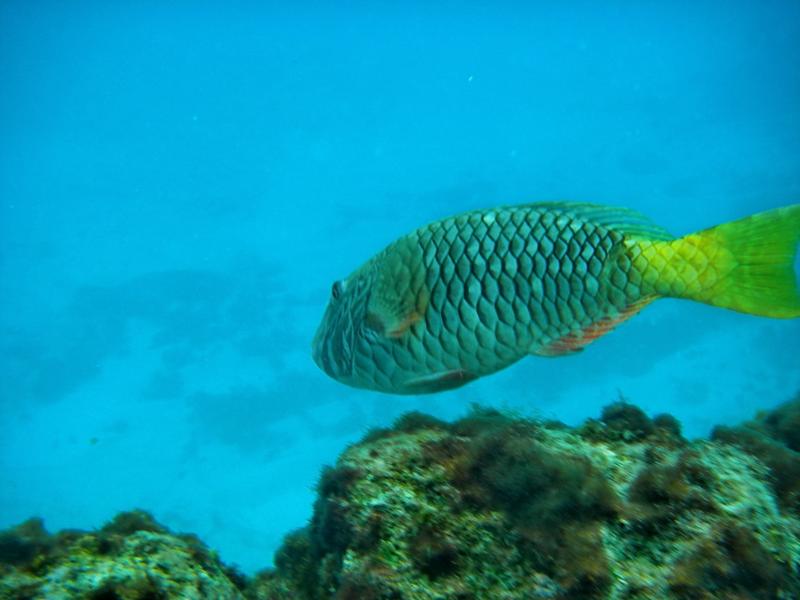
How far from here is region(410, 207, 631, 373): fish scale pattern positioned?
9.84ft

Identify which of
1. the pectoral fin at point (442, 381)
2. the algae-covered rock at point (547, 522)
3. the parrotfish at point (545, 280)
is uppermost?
the parrotfish at point (545, 280)

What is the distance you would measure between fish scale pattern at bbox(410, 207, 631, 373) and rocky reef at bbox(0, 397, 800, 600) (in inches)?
19.9

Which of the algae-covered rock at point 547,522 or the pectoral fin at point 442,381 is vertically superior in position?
the pectoral fin at point 442,381

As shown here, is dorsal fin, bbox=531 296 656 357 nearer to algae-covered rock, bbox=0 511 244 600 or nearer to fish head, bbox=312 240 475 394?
fish head, bbox=312 240 475 394

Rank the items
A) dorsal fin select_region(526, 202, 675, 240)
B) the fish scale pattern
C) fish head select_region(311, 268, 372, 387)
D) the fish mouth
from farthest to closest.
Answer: the fish mouth < fish head select_region(311, 268, 372, 387) < dorsal fin select_region(526, 202, 675, 240) < the fish scale pattern

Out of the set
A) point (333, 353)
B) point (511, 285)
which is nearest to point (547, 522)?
point (511, 285)

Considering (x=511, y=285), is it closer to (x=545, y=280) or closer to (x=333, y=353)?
(x=545, y=280)

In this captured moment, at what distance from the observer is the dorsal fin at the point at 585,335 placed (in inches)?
122

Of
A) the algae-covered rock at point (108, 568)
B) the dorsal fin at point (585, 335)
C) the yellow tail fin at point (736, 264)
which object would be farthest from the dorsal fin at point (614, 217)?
the algae-covered rock at point (108, 568)

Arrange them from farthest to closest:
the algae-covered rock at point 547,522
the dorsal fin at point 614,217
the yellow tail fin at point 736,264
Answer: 1. the dorsal fin at point 614,217
2. the yellow tail fin at point 736,264
3. the algae-covered rock at point 547,522

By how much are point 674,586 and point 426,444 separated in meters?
1.28

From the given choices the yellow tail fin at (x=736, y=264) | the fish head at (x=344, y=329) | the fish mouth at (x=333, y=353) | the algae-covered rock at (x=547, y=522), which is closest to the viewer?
the algae-covered rock at (x=547, y=522)

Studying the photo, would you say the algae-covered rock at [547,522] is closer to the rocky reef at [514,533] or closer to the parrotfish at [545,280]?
the rocky reef at [514,533]

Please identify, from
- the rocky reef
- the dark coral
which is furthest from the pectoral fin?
the dark coral
